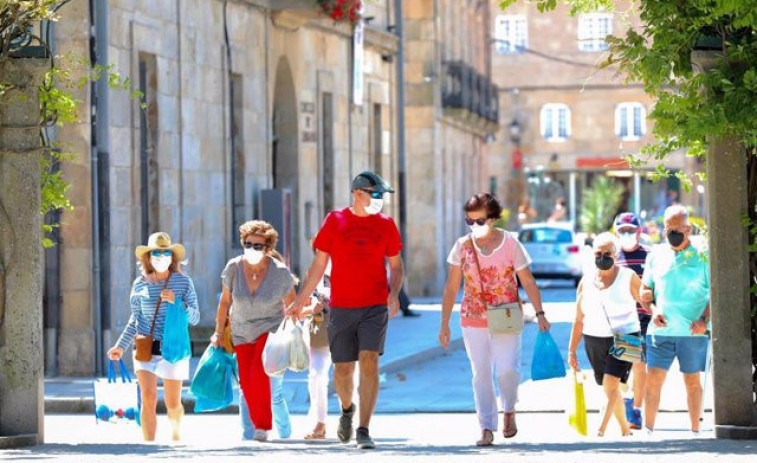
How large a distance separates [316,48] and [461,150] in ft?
64.4

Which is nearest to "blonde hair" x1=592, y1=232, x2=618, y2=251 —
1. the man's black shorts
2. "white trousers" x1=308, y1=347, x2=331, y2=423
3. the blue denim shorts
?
the blue denim shorts

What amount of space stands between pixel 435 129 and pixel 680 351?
30404 millimetres

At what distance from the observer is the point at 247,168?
28828 millimetres

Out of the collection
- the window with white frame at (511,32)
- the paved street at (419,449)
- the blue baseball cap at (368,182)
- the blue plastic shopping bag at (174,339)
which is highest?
the window with white frame at (511,32)

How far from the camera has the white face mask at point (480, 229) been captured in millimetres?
14477

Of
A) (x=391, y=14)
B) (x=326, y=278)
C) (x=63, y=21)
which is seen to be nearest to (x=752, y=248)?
(x=326, y=278)

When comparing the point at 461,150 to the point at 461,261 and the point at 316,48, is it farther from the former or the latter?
the point at 461,261

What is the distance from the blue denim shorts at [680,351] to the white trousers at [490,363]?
4.95 feet

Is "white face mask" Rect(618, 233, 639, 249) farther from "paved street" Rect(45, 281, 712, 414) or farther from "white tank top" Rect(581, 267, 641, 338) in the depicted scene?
"paved street" Rect(45, 281, 712, 414)

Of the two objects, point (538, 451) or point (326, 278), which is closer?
point (538, 451)

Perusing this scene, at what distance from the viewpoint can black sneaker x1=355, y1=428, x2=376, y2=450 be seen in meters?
13.9

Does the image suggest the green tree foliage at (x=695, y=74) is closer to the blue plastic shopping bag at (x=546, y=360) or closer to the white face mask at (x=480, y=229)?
the white face mask at (x=480, y=229)

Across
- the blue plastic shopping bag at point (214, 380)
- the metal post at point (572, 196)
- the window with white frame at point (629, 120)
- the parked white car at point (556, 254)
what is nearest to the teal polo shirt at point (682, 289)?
the blue plastic shopping bag at point (214, 380)

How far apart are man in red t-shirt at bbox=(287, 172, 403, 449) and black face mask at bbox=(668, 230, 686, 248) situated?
223cm
